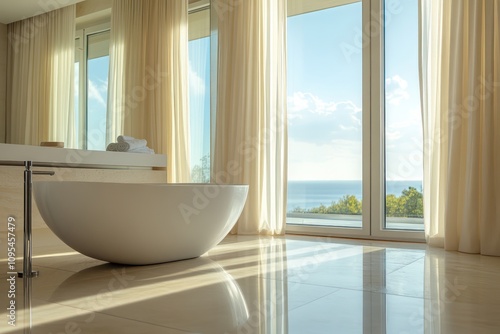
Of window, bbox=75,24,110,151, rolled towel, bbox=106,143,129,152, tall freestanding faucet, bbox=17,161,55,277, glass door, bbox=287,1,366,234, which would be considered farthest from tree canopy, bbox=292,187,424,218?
window, bbox=75,24,110,151

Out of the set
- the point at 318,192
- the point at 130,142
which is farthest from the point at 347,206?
the point at 130,142

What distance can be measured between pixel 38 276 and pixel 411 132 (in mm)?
2740

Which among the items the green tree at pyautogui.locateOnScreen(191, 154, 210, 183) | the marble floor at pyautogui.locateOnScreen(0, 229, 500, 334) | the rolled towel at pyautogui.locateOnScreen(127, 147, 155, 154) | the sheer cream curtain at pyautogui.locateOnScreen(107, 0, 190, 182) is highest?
the sheer cream curtain at pyautogui.locateOnScreen(107, 0, 190, 182)

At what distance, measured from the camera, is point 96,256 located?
8.02 ft

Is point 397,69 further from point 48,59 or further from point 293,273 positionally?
point 48,59

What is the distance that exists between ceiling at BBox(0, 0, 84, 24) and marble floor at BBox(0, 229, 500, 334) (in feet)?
11.1

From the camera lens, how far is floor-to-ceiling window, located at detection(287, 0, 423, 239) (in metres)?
3.69

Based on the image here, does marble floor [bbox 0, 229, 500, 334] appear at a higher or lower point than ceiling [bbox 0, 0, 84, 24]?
lower

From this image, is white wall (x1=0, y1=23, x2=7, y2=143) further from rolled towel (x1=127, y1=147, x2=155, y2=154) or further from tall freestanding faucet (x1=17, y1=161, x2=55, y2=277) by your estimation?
tall freestanding faucet (x1=17, y1=161, x2=55, y2=277)

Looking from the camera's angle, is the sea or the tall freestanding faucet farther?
the sea

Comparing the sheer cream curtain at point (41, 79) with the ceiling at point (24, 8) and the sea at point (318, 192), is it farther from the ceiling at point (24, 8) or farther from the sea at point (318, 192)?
the sea at point (318, 192)

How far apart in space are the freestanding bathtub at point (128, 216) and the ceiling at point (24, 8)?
371 centimetres

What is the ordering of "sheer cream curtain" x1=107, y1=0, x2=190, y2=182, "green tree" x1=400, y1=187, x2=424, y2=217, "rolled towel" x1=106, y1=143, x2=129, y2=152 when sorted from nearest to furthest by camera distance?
1. "green tree" x1=400, y1=187, x2=424, y2=217
2. "rolled towel" x1=106, y1=143, x2=129, y2=152
3. "sheer cream curtain" x1=107, y1=0, x2=190, y2=182

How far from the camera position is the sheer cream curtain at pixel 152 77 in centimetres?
457
